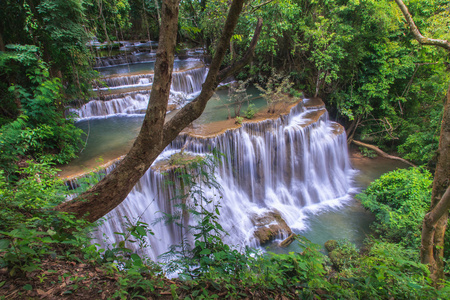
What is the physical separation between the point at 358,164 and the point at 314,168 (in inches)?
122

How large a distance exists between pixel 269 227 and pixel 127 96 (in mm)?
8042

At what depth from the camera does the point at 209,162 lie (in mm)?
7016

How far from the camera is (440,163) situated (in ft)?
11.5

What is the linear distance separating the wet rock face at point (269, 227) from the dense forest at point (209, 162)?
1085 millimetres

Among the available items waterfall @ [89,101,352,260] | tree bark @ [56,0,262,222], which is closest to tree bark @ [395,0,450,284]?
tree bark @ [56,0,262,222]

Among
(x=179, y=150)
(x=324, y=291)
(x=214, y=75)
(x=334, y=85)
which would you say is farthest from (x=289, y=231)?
(x=334, y=85)

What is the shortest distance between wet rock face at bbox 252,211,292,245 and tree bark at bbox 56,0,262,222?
16.5 ft

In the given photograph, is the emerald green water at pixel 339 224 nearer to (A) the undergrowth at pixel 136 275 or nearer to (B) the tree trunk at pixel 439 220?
(B) the tree trunk at pixel 439 220

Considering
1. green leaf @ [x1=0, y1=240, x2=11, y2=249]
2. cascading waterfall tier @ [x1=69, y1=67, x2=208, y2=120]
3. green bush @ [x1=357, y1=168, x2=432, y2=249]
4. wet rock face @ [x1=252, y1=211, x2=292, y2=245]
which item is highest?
cascading waterfall tier @ [x1=69, y1=67, x2=208, y2=120]

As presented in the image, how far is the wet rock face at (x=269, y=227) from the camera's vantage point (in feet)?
22.0

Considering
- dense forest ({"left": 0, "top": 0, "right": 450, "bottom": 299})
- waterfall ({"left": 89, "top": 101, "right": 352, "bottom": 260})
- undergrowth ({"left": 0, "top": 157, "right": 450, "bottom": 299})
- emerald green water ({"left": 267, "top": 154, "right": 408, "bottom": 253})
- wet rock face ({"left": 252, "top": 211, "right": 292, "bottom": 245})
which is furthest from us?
emerald green water ({"left": 267, "top": 154, "right": 408, "bottom": 253})

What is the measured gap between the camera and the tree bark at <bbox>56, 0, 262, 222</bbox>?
2.28 metres

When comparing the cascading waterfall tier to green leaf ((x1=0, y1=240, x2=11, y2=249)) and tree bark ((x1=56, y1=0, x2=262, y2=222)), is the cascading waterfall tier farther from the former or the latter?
green leaf ((x1=0, y1=240, x2=11, y2=249))

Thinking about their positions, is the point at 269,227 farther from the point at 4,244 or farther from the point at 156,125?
the point at 4,244
